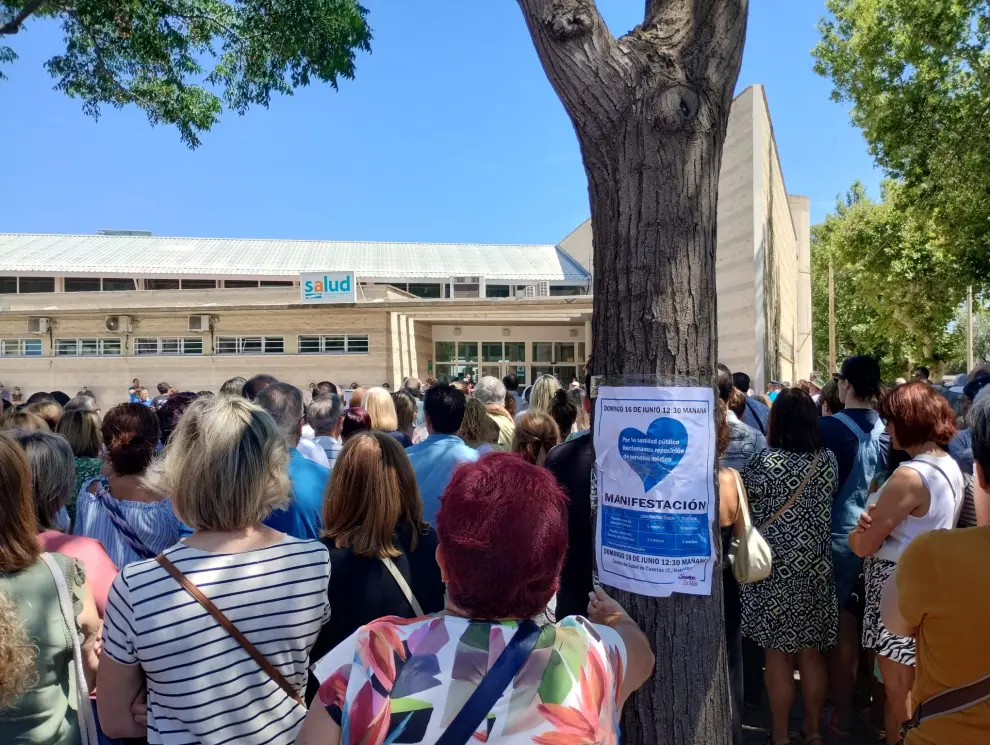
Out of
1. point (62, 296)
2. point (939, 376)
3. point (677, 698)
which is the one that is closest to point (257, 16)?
point (677, 698)

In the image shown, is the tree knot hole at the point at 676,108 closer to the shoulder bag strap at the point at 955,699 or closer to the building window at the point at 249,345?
the shoulder bag strap at the point at 955,699

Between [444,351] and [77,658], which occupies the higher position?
[444,351]

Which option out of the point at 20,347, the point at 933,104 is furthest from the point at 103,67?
the point at 20,347

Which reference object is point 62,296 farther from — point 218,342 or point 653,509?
point 653,509

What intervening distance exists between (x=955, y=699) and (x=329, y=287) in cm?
2823

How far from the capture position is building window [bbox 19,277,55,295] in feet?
127

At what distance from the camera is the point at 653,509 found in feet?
7.14

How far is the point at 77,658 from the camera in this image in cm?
221

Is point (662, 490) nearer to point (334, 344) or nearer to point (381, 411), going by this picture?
point (381, 411)

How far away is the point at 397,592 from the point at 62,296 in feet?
113

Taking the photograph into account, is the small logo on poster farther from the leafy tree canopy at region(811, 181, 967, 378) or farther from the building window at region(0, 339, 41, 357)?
the leafy tree canopy at region(811, 181, 967, 378)

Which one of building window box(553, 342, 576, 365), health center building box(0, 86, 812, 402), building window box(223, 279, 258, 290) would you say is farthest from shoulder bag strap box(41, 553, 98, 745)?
building window box(223, 279, 258, 290)

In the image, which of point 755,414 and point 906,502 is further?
point 755,414

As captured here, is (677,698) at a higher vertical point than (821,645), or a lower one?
higher
